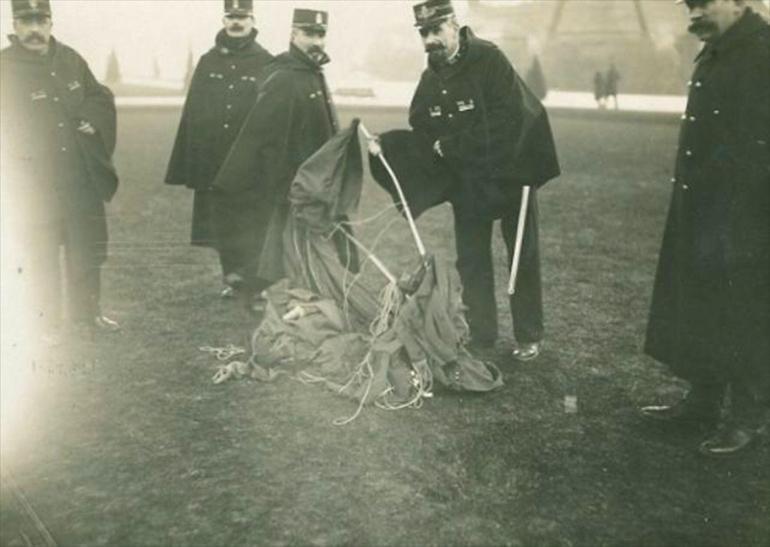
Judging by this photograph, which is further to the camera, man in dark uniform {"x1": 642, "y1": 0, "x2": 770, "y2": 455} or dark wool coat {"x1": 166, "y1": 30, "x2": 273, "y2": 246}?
dark wool coat {"x1": 166, "y1": 30, "x2": 273, "y2": 246}

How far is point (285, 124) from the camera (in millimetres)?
6301

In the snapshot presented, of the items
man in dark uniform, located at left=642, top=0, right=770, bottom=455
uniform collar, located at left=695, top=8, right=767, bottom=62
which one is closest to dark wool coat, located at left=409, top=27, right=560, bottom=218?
man in dark uniform, located at left=642, top=0, right=770, bottom=455

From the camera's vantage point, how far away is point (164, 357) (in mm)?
5664

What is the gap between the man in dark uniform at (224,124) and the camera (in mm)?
7059

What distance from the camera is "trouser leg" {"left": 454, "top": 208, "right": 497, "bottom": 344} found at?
19.1 feet

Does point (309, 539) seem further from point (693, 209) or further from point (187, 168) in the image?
point (187, 168)

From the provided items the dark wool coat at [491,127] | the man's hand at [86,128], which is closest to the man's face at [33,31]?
the man's hand at [86,128]

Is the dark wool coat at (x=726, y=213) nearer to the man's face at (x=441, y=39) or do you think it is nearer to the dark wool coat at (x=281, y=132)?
the man's face at (x=441, y=39)

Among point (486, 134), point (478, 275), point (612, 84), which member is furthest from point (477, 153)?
point (612, 84)

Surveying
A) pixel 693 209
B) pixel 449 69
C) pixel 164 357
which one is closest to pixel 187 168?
pixel 164 357

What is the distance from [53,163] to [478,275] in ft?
10.2

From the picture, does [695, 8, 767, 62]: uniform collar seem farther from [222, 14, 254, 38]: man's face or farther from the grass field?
[222, 14, 254, 38]: man's face

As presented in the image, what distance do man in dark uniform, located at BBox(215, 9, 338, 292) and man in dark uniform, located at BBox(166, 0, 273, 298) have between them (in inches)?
26.3

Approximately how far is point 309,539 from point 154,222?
24.5 feet
